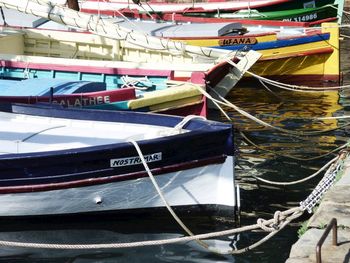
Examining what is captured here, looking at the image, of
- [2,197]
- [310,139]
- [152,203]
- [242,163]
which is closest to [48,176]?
[2,197]

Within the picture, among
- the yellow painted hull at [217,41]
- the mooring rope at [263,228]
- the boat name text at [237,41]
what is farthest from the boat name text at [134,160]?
the boat name text at [237,41]

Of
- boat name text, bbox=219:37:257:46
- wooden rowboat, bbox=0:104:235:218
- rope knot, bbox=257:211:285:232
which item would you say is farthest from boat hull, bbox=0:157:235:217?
boat name text, bbox=219:37:257:46

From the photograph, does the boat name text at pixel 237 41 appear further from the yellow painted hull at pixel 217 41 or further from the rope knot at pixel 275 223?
the rope knot at pixel 275 223

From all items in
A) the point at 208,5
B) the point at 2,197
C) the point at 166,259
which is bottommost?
the point at 166,259

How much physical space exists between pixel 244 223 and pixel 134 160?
60.5 inches

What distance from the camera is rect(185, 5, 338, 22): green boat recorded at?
70.9 ft

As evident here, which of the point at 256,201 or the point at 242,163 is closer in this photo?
the point at 256,201

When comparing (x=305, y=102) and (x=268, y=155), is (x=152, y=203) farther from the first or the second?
(x=305, y=102)

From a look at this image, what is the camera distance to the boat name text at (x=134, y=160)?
26.8 feet

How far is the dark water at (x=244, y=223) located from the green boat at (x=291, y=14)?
25.4 ft

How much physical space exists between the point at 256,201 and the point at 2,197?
10.5 feet

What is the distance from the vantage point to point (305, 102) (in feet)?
54.2

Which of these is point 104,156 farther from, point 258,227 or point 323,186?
point 323,186

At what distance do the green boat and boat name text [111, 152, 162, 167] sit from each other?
13781 millimetres
